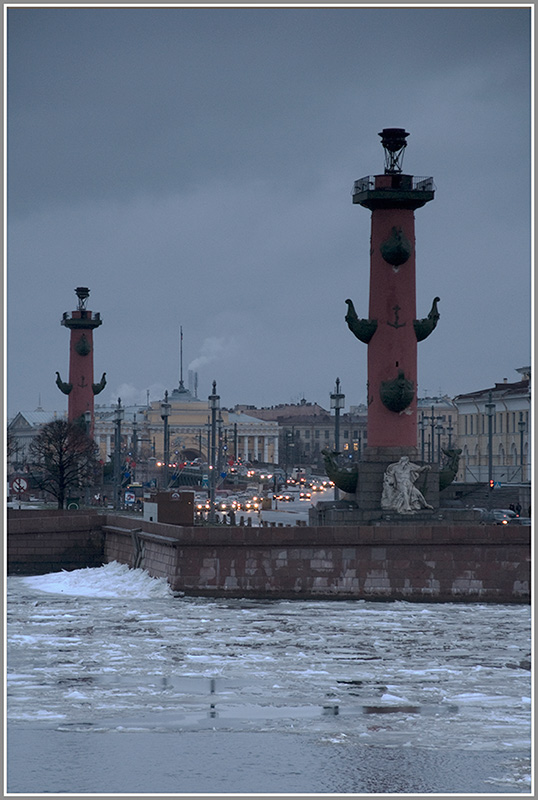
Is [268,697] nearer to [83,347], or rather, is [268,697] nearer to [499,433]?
[83,347]

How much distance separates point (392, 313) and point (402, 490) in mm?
4747

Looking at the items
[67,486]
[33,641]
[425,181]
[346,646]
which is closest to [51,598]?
[33,641]

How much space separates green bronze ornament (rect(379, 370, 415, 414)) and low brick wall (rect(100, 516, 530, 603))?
15.1 ft

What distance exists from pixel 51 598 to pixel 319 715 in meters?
17.3

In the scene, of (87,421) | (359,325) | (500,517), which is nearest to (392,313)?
(359,325)

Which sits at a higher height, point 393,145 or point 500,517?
point 393,145

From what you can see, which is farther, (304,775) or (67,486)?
(67,486)

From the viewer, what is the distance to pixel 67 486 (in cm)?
6406

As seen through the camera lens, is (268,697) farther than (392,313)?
No

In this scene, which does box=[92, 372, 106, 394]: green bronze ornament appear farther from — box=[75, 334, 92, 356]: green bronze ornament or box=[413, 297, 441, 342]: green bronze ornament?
box=[413, 297, 441, 342]: green bronze ornament

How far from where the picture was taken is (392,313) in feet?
131

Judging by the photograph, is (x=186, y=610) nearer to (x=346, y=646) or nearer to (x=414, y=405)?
(x=346, y=646)

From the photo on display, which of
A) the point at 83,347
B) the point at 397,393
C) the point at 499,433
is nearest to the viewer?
the point at 397,393

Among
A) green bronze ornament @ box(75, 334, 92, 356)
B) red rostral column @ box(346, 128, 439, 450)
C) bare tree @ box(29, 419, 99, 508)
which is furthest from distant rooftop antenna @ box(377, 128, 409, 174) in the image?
green bronze ornament @ box(75, 334, 92, 356)
